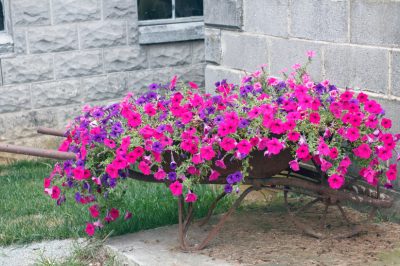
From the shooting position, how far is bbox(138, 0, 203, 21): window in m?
8.80

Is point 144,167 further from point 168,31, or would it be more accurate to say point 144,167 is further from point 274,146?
point 168,31

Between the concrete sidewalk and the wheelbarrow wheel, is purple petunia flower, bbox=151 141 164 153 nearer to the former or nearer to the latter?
the concrete sidewalk

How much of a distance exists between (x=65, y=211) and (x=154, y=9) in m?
3.44

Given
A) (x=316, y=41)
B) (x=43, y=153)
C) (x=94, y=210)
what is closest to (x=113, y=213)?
(x=94, y=210)

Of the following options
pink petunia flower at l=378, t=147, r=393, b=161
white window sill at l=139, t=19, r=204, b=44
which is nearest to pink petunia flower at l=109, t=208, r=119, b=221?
pink petunia flower at l=378, t=147, r=393, b=161

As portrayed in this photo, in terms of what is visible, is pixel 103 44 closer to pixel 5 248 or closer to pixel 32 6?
pixel 32 6

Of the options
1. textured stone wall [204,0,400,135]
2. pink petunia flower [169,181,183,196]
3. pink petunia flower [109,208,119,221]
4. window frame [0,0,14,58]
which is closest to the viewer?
pink petunia flower [169,181,183,196]

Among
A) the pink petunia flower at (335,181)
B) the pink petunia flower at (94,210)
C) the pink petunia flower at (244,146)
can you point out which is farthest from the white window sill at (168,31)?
the pink petunia flower at (335,181)

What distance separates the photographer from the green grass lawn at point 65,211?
5.38 meters

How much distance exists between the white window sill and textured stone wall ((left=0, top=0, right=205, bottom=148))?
0.08m

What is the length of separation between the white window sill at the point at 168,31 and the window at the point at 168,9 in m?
0.09

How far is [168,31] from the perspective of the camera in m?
8.70

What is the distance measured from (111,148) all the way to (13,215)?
74.7 inches

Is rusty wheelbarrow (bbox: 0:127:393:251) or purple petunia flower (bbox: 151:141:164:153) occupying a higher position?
purple petunia flower (bbox: 151:141:164:153)
